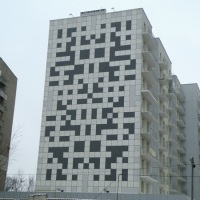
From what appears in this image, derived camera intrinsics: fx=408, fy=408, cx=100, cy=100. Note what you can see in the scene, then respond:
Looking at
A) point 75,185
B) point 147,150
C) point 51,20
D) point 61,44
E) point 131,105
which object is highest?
point 51,20

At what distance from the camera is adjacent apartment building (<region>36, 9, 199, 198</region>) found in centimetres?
6781

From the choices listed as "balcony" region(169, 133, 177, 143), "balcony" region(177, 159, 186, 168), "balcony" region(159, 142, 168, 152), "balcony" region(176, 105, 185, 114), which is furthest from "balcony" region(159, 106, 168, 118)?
"balcony" region(177, 159, 186, 168)

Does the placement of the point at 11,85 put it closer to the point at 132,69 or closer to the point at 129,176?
the point at 132,69

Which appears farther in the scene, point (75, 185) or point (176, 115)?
point (176, 115)

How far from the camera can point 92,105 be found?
72.2 metres

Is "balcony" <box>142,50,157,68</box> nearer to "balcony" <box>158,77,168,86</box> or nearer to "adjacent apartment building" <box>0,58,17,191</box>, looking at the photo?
"balcony" <box>158,77,168,86</box>

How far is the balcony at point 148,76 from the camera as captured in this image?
7177 cm

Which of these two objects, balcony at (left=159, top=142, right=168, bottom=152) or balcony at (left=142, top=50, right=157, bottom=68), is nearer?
balcony at (left=142, top=50, right=157, bottom=68)

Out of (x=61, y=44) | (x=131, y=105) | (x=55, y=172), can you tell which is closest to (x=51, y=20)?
(x=61, y=44)

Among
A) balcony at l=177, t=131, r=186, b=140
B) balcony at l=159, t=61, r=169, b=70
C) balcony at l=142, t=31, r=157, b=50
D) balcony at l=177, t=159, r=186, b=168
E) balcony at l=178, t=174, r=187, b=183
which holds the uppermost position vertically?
balcony at l=142, t=31, r=157, b=50

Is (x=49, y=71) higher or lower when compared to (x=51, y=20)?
lower

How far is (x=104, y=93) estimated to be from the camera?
2832 inches

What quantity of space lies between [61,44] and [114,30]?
10731mm

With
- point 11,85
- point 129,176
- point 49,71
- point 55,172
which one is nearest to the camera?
point 129,176
